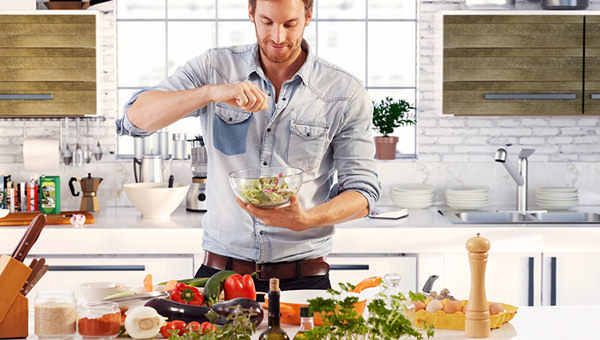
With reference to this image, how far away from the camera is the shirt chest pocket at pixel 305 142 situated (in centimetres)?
281

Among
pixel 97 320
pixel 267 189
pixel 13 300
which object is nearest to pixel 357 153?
pixel 267 189

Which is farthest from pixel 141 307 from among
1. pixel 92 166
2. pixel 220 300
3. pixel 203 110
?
pixel 92 166

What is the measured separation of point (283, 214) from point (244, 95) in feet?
1.32

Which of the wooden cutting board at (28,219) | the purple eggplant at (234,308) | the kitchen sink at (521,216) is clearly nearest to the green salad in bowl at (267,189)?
the purple eggplant at (234,308)

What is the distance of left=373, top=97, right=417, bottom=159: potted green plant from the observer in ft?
16.2

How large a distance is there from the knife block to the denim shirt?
0.82 meters

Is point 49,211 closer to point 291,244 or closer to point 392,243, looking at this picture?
A: point 392,243

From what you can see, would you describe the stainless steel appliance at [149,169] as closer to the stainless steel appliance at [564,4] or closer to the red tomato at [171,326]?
the stainless steel appliance at [564,4]

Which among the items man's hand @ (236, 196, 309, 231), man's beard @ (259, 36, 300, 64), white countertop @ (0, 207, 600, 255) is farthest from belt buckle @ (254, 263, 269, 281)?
white countertop @ (0, 207, 600, 255)

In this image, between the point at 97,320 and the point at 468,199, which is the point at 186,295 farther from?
the point at 468,199

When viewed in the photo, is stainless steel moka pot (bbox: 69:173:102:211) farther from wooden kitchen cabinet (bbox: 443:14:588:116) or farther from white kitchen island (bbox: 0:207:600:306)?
wooden kitchen cabinet (bbox: 443:14:588:116)

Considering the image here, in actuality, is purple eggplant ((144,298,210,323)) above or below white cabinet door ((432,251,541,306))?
above

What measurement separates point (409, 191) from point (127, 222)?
1.78 m

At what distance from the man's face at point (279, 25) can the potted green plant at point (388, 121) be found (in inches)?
89.2
